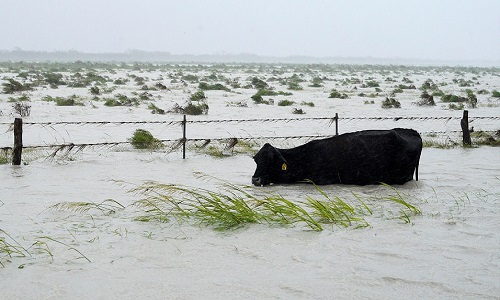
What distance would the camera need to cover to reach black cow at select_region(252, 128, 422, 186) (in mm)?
8742

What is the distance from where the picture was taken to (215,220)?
6.63 m

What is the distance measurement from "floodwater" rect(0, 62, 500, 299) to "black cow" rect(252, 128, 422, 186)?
0.20 metres

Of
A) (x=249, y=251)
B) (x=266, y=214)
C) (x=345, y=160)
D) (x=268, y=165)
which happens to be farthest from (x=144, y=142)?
(x=249, y=251)

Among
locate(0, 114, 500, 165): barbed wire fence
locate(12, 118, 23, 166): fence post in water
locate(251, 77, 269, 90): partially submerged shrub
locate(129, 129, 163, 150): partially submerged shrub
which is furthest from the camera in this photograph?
locate(251, 77, 269, 90): partially submerged shrub

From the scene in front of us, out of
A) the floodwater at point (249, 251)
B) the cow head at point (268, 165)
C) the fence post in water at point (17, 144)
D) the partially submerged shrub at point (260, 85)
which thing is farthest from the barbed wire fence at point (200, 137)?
the partially submerged shrub at point (260, 85)

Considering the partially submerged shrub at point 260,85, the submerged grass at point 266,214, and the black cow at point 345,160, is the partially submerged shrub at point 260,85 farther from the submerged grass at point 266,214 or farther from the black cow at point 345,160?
the submerged grass at point 266,214

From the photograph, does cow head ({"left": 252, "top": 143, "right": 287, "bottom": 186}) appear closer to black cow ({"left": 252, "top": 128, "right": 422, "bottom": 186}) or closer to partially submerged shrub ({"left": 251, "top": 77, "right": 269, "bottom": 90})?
black cow ({"left": 252, "top": 128, "right": 422, "bottom": 186})

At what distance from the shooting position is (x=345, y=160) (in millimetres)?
8789

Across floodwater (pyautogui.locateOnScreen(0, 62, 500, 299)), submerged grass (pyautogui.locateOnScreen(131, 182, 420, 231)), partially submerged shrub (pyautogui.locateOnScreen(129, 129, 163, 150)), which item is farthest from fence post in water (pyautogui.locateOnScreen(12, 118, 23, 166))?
submerged grass (pyautogui.locateOnScreen(131, 182, 420, 231))

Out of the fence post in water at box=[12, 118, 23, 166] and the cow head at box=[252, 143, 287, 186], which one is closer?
the cow head at box=[252, 143, 287, 186]

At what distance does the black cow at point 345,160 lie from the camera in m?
8.74

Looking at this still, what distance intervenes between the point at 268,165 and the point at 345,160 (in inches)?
47.8

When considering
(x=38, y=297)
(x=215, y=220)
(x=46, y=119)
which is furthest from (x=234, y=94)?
(x=38, y=297)

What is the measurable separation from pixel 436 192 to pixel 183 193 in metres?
3.81
